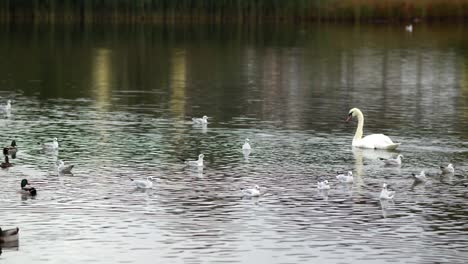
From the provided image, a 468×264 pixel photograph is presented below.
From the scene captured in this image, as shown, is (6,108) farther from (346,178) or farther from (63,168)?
(346,178)

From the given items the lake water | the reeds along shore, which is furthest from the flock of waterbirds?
the reeds along shore

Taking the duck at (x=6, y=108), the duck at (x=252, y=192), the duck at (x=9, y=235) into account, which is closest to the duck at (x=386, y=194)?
the duck at (x=252, y=192)

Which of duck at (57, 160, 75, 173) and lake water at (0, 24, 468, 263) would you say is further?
duck at (57, 160, 75, 173)

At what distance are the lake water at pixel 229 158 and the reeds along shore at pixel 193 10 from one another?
31.3 metres

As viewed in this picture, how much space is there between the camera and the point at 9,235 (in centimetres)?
2841

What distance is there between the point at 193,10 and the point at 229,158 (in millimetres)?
81116

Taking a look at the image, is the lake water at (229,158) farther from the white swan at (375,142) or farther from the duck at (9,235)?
the white swan at (375,142)

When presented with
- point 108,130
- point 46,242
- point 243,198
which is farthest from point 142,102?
point 46,242

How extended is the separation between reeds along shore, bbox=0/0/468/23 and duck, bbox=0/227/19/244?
294 feet

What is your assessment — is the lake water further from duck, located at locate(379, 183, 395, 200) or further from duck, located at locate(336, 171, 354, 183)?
duck, located at locate(379, 183, 395, 200)

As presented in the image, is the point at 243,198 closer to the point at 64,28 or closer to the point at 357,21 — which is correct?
the point at 64,28

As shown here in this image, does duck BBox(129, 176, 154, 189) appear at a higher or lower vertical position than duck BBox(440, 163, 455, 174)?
higher

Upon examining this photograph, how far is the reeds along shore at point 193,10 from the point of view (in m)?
120

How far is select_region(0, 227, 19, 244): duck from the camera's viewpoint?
92.9ft
